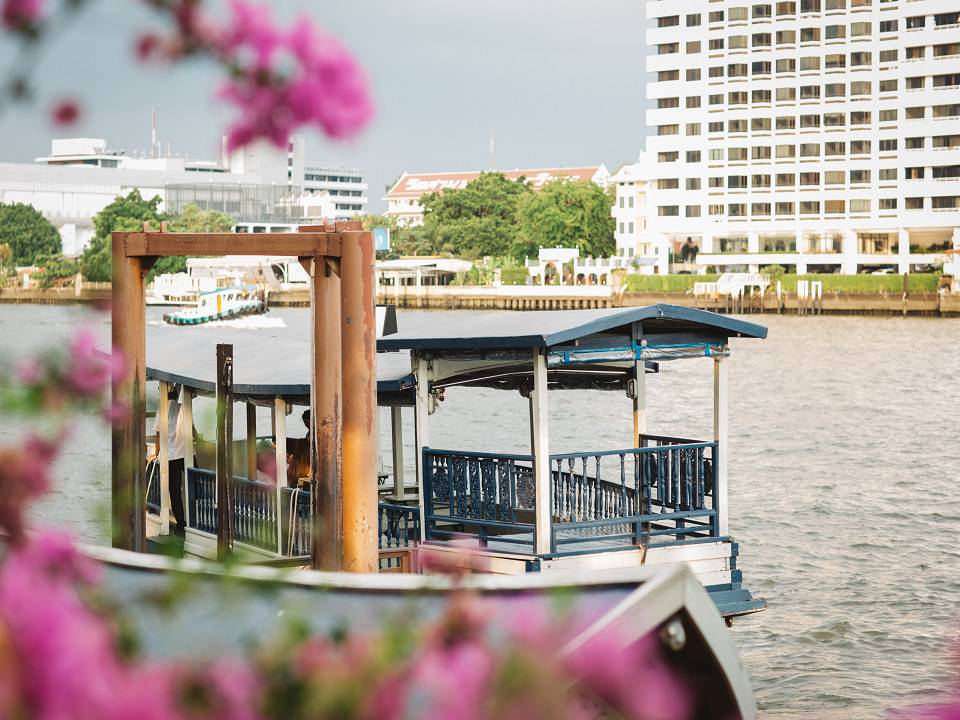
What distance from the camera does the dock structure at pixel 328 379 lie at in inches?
422

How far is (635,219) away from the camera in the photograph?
12181 centimetres

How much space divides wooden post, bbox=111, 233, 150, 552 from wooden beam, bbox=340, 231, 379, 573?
1749 mm

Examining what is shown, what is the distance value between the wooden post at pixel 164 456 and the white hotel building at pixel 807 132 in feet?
291

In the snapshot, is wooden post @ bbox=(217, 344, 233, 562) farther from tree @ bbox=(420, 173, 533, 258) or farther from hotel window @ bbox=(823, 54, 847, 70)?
tree @ bbox=(420, 173, 533, 258)

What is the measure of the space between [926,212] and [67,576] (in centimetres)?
10336

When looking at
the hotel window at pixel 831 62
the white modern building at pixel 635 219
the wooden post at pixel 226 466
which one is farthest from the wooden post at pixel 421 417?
the hotel window at pixel 831 62

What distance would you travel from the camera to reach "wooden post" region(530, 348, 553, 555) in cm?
1190

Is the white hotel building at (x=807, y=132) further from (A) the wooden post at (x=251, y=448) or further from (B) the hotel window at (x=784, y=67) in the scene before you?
(A) the wooden post at (x=251, y=448)

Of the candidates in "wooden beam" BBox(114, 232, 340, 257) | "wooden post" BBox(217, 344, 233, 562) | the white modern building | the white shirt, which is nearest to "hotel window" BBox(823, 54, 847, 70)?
the white modern building

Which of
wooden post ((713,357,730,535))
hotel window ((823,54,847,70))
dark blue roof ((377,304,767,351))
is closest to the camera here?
dark blue roof ((377,304,767,351))

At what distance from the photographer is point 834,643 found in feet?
53.8

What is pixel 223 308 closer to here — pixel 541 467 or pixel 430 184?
pixel 541 467

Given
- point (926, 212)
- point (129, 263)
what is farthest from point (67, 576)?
point (926, 212)

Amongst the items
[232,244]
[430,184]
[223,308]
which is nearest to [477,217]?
[223,308]
